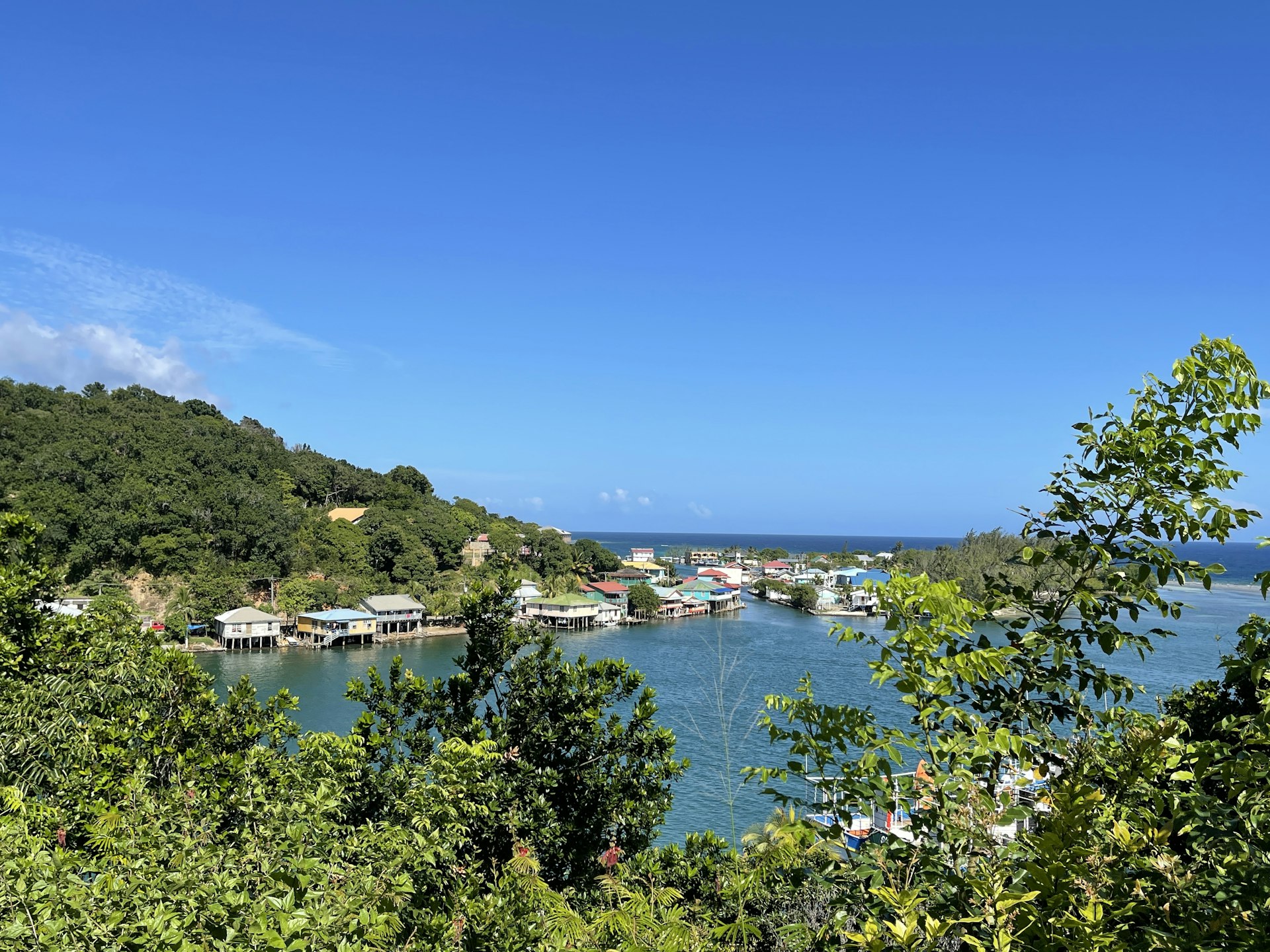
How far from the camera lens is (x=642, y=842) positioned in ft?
16.7

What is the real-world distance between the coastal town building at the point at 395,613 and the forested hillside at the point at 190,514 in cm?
171

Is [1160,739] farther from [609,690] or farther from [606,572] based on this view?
[606,572]

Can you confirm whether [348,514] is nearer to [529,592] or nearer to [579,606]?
[529,592]

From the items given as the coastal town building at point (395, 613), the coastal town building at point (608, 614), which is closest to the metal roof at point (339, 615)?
the coastal town building at point (395, 613)

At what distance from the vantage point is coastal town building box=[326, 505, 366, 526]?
151 ft

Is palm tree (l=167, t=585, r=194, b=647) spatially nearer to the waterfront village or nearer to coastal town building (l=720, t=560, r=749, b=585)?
the waterfront village

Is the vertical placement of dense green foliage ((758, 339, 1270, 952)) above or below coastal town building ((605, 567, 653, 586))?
above

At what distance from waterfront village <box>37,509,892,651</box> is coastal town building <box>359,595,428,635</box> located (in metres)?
0.04

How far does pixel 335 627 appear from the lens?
33594 mm

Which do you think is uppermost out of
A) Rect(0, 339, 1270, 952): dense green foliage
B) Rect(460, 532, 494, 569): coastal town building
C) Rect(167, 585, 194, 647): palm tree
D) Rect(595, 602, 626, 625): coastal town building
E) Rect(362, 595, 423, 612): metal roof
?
Rect(0, 339, 1270, 952): dense green foliage

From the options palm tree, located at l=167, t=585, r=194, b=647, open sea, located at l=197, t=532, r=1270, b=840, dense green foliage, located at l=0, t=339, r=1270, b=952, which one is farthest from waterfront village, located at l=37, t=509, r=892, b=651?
dense green foliage, located at l=0, t=339, r=1270, b=952

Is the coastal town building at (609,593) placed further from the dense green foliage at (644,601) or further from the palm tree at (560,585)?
the palm tree at (560,585)

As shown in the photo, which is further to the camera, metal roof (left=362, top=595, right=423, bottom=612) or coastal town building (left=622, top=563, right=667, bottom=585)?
coastal town building (left=622, top=563, right=667, bottom=585)

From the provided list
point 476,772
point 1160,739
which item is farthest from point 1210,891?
point 476,772
